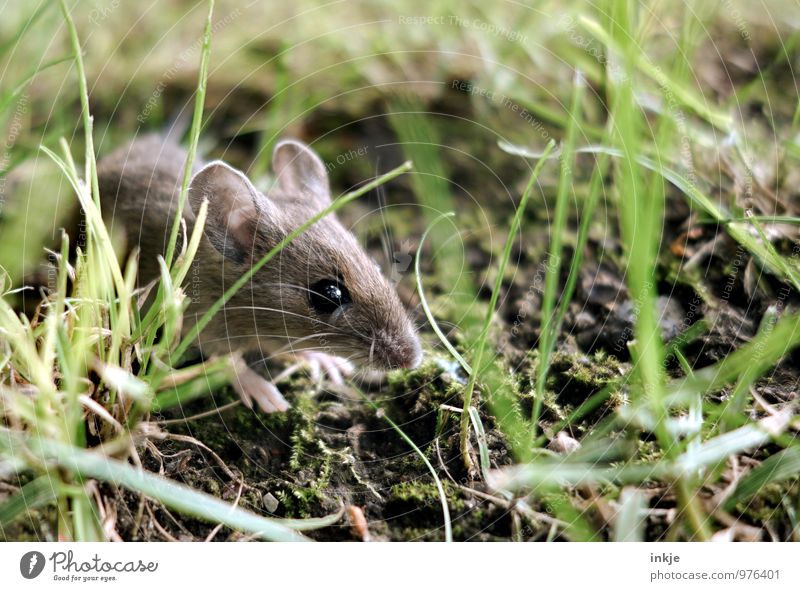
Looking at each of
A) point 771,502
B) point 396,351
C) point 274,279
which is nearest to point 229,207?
point 274,279

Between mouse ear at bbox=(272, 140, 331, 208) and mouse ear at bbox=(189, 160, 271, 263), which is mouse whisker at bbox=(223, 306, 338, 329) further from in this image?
mouse ear at bbox=(272, 140, 331, 208)

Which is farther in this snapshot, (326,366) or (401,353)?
(326,366)

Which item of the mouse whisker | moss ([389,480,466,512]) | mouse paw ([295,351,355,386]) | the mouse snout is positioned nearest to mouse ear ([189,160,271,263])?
the mouse whisker

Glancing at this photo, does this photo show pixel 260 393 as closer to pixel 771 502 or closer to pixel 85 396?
pixel 85 396

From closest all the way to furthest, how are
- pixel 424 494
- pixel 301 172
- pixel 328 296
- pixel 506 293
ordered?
pixel 424 494 < pixel 328 296 < pixel 506 293 < pixel 301 172

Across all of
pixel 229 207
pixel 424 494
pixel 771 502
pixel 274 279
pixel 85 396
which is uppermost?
pixel 229 207

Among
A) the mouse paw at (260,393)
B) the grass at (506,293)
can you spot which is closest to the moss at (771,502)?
the grass at (506,293)

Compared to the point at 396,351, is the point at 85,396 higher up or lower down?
lower down

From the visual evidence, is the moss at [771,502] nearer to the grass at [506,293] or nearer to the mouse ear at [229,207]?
the grass at [506,293]

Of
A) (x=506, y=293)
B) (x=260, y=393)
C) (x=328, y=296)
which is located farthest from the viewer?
(x=506, y=293)
